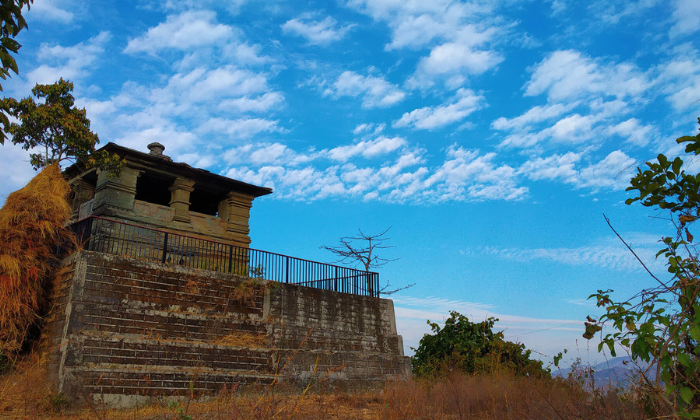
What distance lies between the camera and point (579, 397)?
23.5ft

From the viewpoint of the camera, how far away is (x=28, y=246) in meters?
11.0

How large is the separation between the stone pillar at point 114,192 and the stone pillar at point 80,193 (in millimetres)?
1621

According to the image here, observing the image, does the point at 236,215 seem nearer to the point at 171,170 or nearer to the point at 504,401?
the point at 171,170

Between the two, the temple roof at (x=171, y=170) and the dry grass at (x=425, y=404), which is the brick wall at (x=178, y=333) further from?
the temple roof at (x=171, y=170)

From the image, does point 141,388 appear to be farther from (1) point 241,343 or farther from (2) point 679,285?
(2) point 679,285

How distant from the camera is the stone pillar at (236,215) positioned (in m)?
17.3

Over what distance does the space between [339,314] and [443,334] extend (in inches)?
160

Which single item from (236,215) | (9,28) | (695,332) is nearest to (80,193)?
(236,215)

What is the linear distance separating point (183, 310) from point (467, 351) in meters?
9.17

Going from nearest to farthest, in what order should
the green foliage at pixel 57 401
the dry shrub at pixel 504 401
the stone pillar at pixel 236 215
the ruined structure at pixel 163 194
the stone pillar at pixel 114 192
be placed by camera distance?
the dry shrub at pixel 504 401, the green foliage at pixel 57 401, the stone pillar at pixel 114 192, the ruined structure at pixel 163 194, the stone pillar at pixel 236 215

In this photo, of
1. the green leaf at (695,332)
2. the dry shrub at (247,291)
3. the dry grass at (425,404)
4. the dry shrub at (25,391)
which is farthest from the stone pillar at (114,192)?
the green leaf at (695,332)

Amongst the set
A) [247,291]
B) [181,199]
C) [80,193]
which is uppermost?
[80,193]

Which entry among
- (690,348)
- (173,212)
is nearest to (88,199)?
(173,212)

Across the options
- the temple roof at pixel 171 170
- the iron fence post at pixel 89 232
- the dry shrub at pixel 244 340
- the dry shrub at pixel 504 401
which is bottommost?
the dry shrub at pixel 504 401
